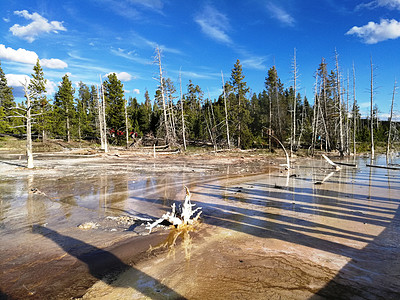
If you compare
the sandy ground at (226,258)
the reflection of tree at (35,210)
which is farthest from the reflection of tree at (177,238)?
the reflection of tree at (35,210)

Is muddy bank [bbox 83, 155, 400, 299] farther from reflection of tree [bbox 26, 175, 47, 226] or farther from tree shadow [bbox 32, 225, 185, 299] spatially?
reflection of tree [bbox 26, 175, 47, 226]

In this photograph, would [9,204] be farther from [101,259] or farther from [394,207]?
[394,207]

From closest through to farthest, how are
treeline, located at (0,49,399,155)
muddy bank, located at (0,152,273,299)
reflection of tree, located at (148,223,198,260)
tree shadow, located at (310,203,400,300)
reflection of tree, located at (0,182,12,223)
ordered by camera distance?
tree shadow, located at (310,203,400,300), muddy bank, located at (0,152,273,299), reflection of tree, located at (148,223,198,260), reflection of tree, located at (0,182,12,223), treeline, located at (0,49,399,155)

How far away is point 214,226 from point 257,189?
561cm

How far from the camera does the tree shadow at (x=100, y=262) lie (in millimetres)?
3682

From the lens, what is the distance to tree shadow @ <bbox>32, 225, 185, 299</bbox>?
3682mm

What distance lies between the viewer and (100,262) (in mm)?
4582

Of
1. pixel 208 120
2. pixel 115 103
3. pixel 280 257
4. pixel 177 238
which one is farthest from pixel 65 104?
pixel 280 257

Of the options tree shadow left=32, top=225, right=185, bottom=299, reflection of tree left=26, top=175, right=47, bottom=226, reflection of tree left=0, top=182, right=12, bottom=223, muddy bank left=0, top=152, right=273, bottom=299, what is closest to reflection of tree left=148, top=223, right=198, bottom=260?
muddy bank left=0, top=152, right=273, bottom=299

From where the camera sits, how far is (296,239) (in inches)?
223

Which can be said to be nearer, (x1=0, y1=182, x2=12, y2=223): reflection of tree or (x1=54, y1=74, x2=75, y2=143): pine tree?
(x1=0, y1=182, x2=12, y2=223): reflection of tree

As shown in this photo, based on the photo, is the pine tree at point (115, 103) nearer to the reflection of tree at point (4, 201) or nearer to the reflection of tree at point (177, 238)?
the reflection of tree at point (4, 201)

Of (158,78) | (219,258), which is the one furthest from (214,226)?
(158,78)

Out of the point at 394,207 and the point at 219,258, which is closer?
the point at 219,258
